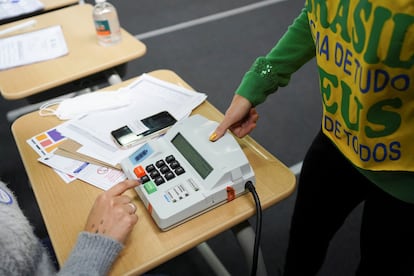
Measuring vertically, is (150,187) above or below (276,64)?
below

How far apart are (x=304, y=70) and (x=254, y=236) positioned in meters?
1.98

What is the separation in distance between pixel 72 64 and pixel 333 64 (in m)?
0.92

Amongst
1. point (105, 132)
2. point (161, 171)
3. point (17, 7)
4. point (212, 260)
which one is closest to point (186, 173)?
point (161, 171)

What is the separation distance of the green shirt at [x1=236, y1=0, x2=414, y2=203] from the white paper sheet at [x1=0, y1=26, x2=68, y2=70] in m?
0.81

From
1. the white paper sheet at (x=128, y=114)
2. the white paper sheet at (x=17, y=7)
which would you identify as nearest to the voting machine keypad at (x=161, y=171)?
the white paper sheet at (x=128, y=114)

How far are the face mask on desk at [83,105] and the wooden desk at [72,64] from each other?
16cm

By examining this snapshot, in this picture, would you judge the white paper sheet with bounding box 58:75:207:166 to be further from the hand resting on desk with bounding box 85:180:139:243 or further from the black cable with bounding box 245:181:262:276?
the black cable with bounding box 245:181:262:276

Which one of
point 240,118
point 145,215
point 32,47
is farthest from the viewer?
point 32,47

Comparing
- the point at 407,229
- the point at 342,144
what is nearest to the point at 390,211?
the point at 407,229

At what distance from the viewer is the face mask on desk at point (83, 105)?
3.58ft

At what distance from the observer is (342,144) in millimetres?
794

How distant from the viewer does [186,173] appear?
799mm

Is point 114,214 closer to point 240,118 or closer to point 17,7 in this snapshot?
point 240,118

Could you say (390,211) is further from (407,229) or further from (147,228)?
(147,228)
